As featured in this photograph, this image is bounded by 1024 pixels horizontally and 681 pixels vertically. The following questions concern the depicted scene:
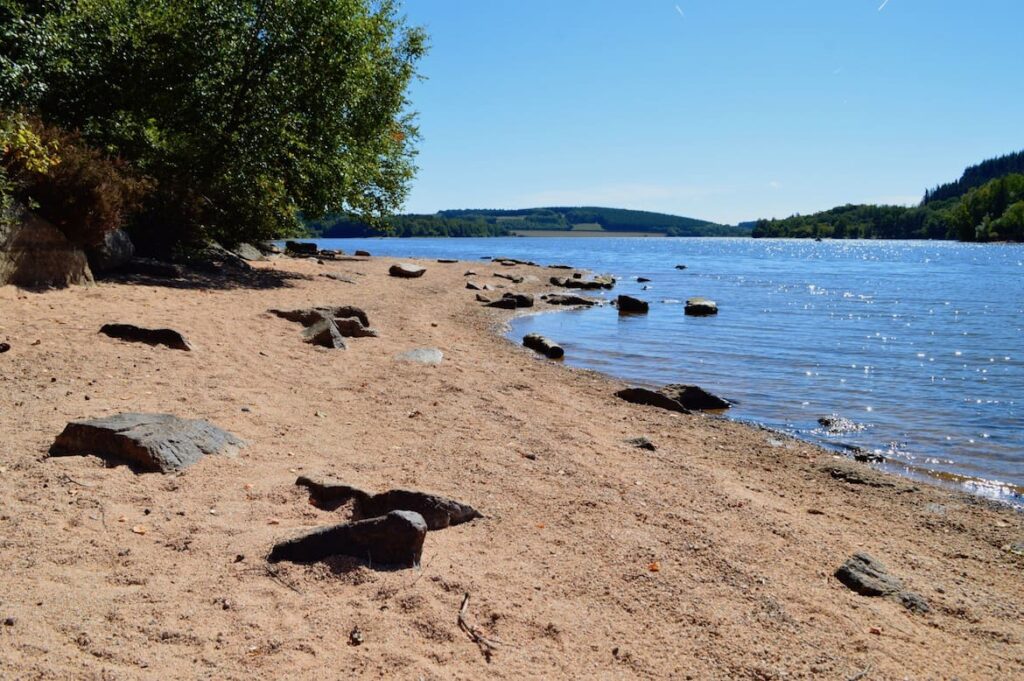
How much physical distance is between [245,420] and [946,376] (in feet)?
48.8

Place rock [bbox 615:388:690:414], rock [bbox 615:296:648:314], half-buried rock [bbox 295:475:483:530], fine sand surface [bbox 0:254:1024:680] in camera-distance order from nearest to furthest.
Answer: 1. fine sand surface [bbox 0:254:1024:680]
2. half-buried rock [bbox 295:475:483:530]
3. rock [bbox 615:388:690:414]
4. rock [bbox 615:296:648:314]

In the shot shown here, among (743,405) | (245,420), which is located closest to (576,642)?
(245,420)

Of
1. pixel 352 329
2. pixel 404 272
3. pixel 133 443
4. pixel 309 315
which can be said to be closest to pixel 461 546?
pixel 133 443

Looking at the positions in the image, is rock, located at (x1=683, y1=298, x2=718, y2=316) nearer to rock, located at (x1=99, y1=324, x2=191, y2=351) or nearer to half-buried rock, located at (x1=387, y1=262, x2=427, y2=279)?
half-buried rock, located at (x1=387, y1=262, x2=427, y2=279)

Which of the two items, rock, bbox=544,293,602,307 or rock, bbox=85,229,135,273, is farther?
rock, bbox=544,293,602,307

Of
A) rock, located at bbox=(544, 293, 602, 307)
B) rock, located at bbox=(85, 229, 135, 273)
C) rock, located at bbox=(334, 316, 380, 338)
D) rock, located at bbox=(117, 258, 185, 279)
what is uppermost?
rock, located at bbox=(85, 229, 135, 273)

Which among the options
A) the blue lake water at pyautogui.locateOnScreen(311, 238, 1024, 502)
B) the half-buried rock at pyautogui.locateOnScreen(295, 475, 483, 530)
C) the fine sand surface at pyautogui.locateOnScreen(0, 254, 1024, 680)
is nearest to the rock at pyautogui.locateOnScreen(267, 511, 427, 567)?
the fine sand surface at pyautogui.locateOnScreen(0, 254, 1024, 680)

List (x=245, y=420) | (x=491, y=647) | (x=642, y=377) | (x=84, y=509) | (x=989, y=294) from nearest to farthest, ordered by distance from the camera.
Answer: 1. (x=491, y=647)
2. (x=84, y=509)
3. (x=245, y=420)
4. (x=642, y=377)
5. (x=989, y=294)

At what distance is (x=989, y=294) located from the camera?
39.2m

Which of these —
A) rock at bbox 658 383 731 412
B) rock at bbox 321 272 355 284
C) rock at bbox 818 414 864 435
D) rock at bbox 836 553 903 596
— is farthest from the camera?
rock at bbox 321 272 355 284

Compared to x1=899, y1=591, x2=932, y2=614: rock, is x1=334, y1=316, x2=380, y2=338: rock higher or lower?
x1=334, y1=316, x2=380, y2=338: rock

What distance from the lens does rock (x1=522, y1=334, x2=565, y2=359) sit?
56.0 feet

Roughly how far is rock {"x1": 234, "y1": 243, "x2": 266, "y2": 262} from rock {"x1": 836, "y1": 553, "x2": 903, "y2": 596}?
81.3 ft

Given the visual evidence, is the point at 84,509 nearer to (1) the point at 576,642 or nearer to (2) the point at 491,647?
(2) the point at 491,647
